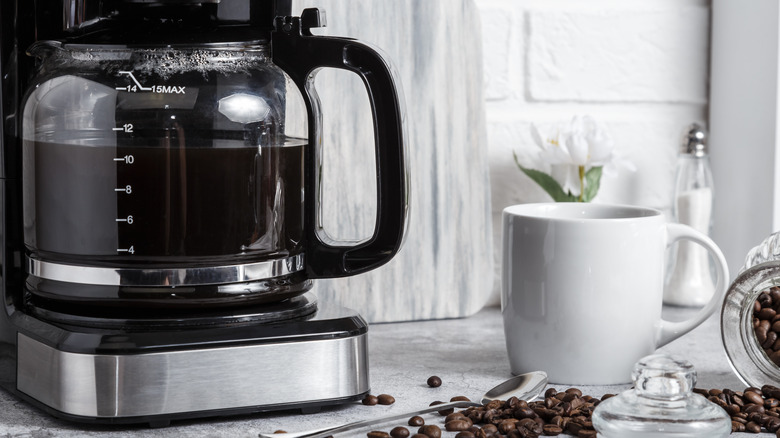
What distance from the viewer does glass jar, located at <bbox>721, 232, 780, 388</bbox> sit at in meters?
0.73

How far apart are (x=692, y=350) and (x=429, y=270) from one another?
264mm

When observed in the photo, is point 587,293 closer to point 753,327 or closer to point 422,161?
point 753,327

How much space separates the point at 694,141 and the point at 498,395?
462 millimetres

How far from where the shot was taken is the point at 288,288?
0.70 m

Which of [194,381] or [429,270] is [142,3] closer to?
[194,381]

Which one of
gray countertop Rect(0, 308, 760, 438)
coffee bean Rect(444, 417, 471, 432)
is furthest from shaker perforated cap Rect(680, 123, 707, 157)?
coffee bean Rect(444, 417, 471, 432)

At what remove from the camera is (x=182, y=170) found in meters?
0.65

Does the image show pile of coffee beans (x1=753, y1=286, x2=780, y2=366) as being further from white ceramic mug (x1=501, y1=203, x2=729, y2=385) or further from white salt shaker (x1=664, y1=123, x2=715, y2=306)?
white salt shaker (x1=664, y1=123, x2=715, y2=306)

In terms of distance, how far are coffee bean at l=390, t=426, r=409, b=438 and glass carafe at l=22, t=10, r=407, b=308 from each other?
123 millimetres

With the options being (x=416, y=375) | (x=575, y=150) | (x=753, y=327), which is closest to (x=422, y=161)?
(x=575, y=150)

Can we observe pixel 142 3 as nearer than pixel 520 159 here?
Yes

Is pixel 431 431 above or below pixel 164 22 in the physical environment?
below

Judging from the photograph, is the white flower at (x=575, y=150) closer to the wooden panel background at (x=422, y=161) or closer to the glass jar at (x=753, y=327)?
the wooden panel background at (x=422, y=161)

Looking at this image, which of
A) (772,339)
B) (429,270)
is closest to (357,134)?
(429,270)
